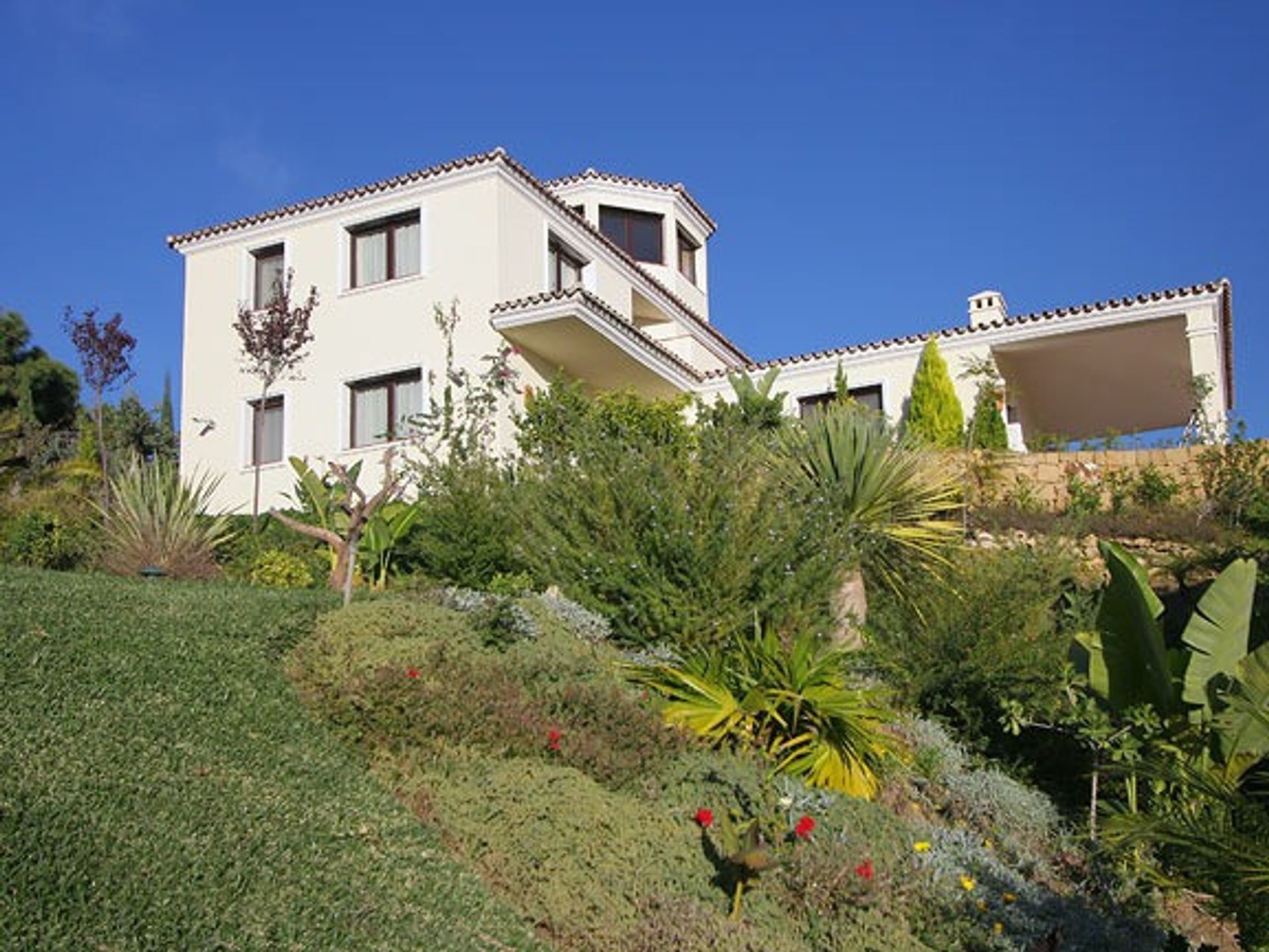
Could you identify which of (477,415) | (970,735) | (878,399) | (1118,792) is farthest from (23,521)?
(878,399)

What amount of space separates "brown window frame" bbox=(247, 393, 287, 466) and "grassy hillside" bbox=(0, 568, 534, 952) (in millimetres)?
13875

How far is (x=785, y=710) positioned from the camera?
34.0 ft

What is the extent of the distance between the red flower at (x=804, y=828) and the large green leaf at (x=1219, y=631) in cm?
330

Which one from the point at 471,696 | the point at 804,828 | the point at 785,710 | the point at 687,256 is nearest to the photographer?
the point at 804,828

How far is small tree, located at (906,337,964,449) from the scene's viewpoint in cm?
2348

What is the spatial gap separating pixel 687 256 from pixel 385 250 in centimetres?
985

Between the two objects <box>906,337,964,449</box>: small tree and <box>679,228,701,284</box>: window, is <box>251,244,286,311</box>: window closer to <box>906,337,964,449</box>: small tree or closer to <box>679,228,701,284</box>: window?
<box>679,228,701,284</box>: window

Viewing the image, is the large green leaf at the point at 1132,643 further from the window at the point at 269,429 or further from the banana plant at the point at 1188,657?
the window at the point at 269,429

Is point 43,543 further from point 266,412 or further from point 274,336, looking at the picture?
point 266,412

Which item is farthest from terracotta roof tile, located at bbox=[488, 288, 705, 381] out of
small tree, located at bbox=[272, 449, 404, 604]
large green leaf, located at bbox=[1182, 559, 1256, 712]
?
large green leaf, located at bbox=[1182, 559, 1256, 712]

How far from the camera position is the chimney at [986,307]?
28188 millimetres

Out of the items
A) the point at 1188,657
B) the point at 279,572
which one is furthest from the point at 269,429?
the point at 1188,657

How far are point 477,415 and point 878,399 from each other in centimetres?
834

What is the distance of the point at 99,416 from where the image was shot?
1905cm
